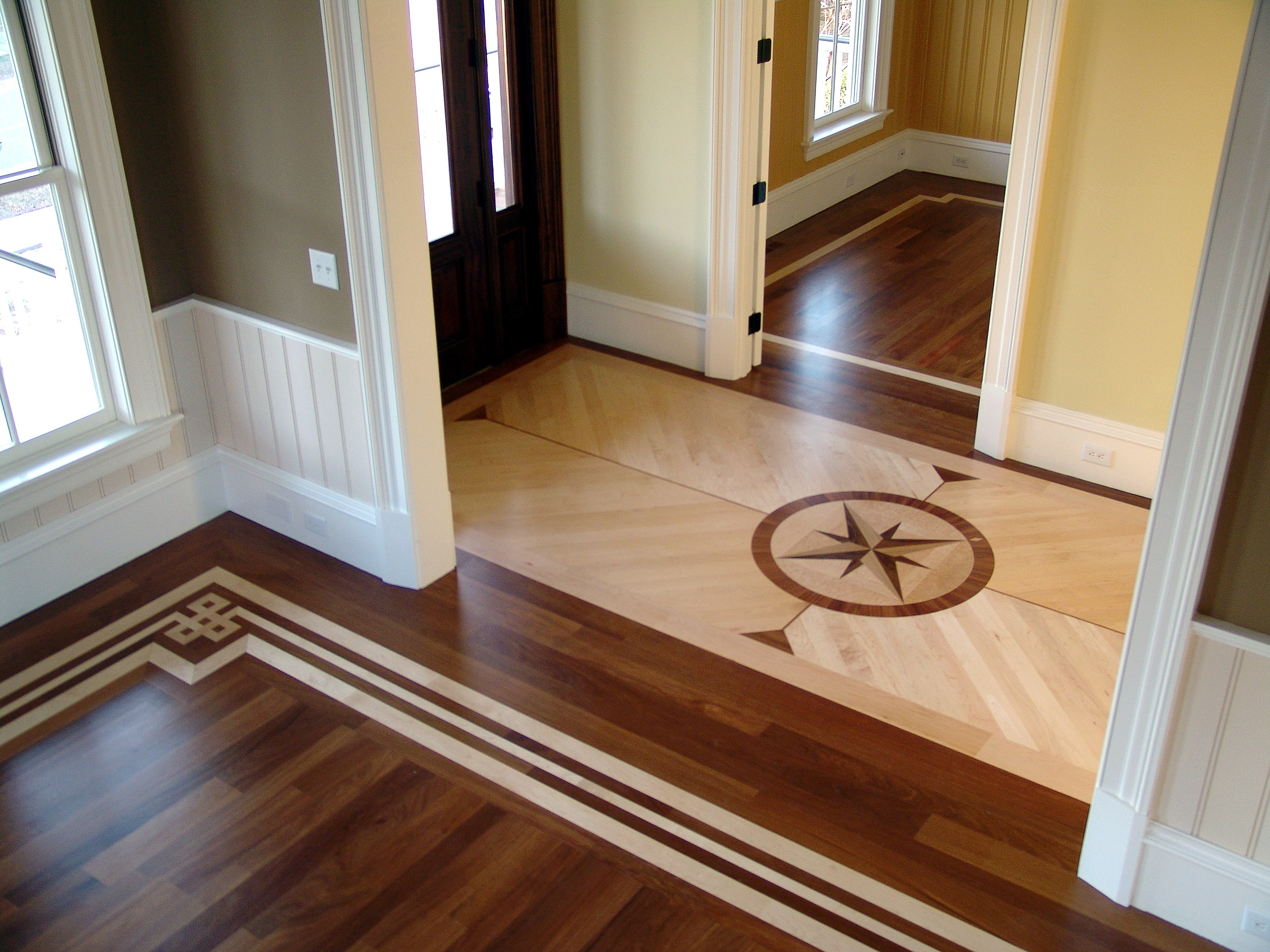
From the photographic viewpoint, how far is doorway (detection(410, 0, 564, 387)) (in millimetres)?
4930

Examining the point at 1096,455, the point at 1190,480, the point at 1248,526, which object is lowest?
the point at 1096,455

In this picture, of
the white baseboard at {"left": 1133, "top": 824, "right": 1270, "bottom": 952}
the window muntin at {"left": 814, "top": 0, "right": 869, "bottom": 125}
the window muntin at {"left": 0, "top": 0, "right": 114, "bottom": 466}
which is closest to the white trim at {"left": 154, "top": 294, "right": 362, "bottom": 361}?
the window muntin at {"left": 0, "top": 0, "right": 114, "bottom": 466}

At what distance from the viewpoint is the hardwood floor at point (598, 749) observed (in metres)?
2.81

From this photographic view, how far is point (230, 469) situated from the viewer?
4352 mm

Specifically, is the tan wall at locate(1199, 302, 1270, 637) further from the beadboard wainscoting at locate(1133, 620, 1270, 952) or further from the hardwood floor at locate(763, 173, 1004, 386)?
the hardwood floor at locate(763, 173, 1004, 386)

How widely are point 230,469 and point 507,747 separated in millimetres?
1772

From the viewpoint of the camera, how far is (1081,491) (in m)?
4.54

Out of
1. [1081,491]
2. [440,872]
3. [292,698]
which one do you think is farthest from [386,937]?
[1081,491]

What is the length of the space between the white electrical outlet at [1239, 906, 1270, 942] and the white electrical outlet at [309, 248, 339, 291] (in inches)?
120

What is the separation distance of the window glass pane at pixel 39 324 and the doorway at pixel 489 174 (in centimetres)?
158

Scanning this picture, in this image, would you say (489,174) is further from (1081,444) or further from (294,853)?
(294,853)

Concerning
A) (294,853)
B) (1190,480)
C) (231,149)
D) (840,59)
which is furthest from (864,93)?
(294,853)

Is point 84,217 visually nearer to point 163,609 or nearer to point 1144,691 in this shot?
point 163,609

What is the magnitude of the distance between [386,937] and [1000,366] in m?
3.22
